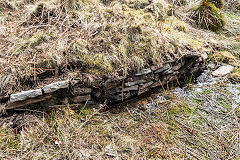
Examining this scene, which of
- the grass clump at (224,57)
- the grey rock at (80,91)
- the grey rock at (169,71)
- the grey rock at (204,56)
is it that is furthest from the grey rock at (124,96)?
the grass clump at (224,57)

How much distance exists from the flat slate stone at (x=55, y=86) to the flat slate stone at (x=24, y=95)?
0.07 metres

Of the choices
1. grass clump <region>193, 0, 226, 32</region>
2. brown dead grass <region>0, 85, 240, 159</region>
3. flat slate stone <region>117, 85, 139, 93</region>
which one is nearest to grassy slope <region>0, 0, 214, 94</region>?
flat slate stone <region>117, 85, 139, 93</region>

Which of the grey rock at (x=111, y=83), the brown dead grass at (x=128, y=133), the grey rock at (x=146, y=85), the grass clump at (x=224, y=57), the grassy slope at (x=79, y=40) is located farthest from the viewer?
the grass clump at (x=224, y=57)

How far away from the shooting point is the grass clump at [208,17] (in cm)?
407

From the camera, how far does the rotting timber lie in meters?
2.11

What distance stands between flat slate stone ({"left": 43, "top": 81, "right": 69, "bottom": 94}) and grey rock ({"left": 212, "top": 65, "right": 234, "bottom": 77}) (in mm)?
2675

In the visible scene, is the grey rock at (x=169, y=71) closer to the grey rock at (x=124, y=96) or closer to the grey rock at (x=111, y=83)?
the grey rock at (x=124, y=96)

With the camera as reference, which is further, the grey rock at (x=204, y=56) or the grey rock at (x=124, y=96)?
the grey rock at (x=204, y=56)

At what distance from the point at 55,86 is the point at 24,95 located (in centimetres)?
36

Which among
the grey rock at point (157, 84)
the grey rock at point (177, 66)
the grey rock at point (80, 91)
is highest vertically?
the grey rock at point (177, 66)

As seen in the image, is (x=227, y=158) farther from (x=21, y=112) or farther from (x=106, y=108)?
(x=21, y=112)

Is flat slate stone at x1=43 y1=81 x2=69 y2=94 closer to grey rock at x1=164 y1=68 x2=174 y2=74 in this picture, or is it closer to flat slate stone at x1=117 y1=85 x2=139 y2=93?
flat slate stone at x1=117 y1=85 x2=139 y2=93

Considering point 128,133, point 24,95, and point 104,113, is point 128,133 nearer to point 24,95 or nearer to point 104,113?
point 104,113

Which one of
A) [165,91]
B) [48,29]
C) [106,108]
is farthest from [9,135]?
[165,91]
